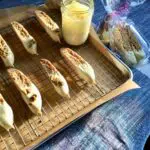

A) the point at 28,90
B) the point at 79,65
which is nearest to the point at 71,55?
the point at 79,65

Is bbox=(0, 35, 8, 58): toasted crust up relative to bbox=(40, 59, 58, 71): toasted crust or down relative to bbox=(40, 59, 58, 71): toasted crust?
up

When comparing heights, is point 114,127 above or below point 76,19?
below

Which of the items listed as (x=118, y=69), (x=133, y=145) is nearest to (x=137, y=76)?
(x=118, y=69)

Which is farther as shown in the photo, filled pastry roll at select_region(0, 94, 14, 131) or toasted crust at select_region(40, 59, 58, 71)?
toasted crust at select_region(40, 59, 58, 71)

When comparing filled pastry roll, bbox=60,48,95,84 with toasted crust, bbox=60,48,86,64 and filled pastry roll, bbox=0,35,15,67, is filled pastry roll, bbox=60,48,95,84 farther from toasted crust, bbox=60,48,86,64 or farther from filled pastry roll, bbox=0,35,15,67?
filled pastry roll, bbox=0,35,15,67

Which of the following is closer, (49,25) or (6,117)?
(6,117)

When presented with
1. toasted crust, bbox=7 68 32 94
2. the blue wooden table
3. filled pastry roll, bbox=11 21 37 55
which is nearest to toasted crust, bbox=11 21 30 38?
filled pastry roll, bbox=11 21 37 55

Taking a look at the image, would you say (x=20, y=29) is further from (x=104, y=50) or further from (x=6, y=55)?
(x=104, y=50)
